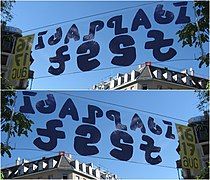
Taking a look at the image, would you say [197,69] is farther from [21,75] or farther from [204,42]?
[21,75]

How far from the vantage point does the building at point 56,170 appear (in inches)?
167

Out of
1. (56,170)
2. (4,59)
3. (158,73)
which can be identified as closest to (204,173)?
(158,73)

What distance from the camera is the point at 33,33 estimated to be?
504cm

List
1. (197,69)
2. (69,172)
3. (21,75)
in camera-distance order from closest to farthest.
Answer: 1. (69,172)
2. (197,69)
3. (21,75)

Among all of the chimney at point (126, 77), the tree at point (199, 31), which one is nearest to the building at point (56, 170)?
the chimney at point (126, 77)

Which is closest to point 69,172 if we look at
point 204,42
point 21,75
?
point 21,75

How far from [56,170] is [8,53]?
1432 mm

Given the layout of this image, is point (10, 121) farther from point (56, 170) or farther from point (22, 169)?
point (56, 170)

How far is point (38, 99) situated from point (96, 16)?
1.09 meters

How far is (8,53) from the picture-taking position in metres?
4.96

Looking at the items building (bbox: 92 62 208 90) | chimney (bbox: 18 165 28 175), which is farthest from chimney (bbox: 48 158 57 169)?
building (bbox: 92 62 208 90)

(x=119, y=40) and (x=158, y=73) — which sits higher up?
(x=119, y=40)

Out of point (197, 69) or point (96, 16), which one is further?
point (96, 16)

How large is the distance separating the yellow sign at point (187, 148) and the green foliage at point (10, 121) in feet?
4.80
